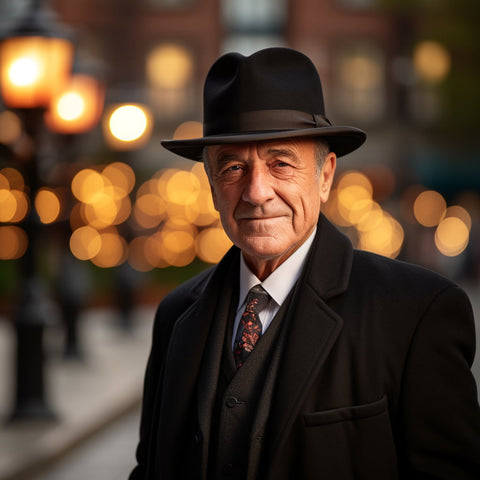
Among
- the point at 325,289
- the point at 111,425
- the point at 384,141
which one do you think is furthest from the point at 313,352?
the point at 384,141

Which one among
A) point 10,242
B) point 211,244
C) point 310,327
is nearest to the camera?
point 310,327

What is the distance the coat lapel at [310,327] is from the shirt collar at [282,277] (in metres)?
0.03

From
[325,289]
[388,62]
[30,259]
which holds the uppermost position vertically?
[388,62]

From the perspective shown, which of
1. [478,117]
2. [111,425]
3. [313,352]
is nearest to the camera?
[313,352]

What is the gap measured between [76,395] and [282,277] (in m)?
8.07

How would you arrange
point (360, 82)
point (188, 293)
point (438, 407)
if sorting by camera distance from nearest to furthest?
1. point (438, 407)
2. point (188, 293)
3. point (360, 82)

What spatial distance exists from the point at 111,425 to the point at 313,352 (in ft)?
23.7

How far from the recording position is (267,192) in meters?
2.59

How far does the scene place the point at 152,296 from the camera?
22891mm

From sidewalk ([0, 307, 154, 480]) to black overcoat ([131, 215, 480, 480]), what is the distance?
16.2 feet

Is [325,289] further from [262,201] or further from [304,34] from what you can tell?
[304,34]

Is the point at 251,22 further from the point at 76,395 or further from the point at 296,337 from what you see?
the point at 296,337

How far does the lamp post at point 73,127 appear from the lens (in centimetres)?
1191

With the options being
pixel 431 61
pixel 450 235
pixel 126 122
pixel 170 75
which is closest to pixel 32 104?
pixel 126 122
